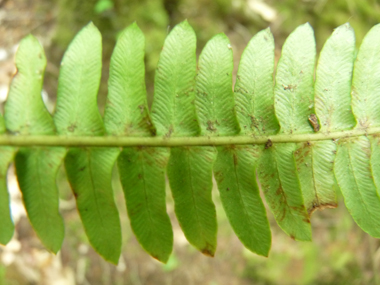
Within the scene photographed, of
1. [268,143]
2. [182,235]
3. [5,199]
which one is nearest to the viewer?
[5,199]

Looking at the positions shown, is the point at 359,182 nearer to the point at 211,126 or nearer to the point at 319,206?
the point at 319,206

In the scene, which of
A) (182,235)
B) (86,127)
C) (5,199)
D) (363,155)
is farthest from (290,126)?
(182,235)

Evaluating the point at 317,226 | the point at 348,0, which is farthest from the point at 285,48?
the point at 317,226

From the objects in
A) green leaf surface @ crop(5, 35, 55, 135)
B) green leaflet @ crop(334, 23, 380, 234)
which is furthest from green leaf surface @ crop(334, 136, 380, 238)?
green leaf surface @ crop(5, 35, 55, 135)

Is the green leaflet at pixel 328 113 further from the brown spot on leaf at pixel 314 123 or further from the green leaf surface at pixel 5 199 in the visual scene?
the green leaf surface at pixel 5 199

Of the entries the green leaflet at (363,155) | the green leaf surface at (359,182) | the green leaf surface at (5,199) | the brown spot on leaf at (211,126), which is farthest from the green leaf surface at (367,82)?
the green leaf surface at (5,199)

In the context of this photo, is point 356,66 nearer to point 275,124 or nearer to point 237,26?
point 275,124
